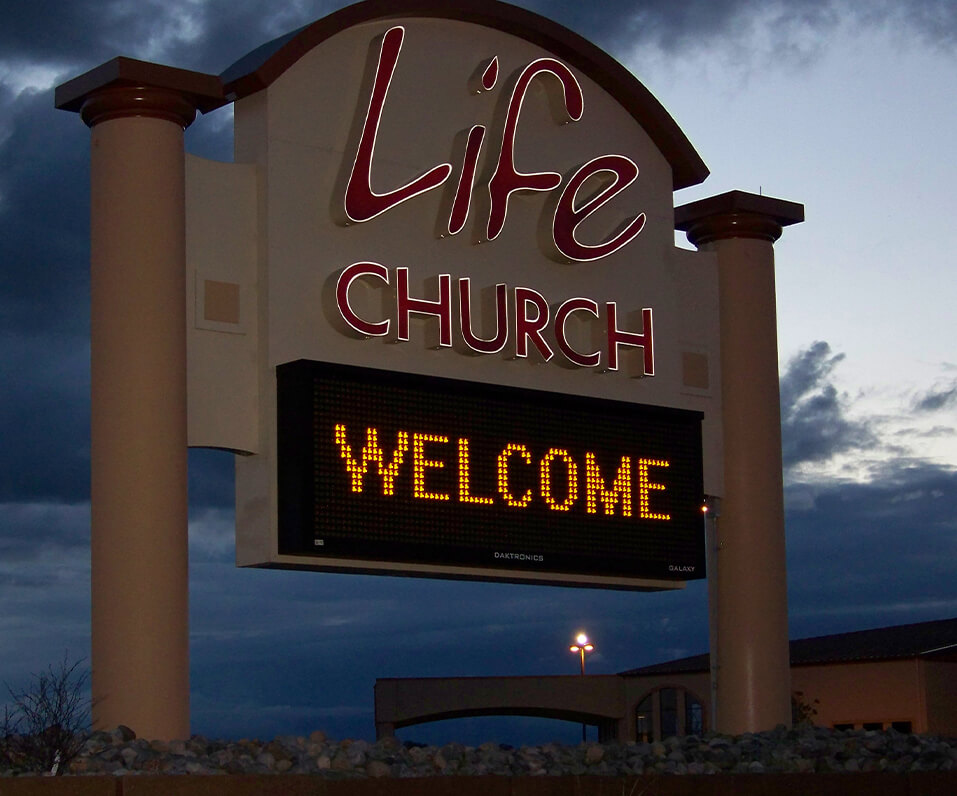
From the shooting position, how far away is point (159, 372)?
13.8m

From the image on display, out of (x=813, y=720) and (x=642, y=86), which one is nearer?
(x=642, y=86)

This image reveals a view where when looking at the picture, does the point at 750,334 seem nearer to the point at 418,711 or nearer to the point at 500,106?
the point at 500,106

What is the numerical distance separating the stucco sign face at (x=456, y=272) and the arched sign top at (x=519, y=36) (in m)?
0.02

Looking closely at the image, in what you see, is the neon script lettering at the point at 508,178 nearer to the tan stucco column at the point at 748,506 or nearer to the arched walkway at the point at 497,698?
the tan stucco column at the point at 748,506

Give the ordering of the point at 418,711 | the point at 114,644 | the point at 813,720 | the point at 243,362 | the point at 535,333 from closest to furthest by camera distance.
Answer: the point at 114,644 → the point at 243,362 → the point at 535,333 → the point at 813,720 → the point at 418,711

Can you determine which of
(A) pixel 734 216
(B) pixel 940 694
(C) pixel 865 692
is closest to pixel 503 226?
(A) pixel 734 216

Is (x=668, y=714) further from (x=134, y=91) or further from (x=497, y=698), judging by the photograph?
(x=134, y=91)

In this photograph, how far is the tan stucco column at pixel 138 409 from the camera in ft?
44.2

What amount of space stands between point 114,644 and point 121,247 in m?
3.11

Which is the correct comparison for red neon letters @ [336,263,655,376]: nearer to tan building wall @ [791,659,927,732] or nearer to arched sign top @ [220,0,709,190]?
arched sign top @ [220,0,709,190]

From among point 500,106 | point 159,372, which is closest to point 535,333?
point 500,106

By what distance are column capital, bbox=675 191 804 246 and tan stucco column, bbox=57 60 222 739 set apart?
6.17 m

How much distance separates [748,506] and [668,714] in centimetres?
2356

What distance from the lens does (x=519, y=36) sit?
16.7m
